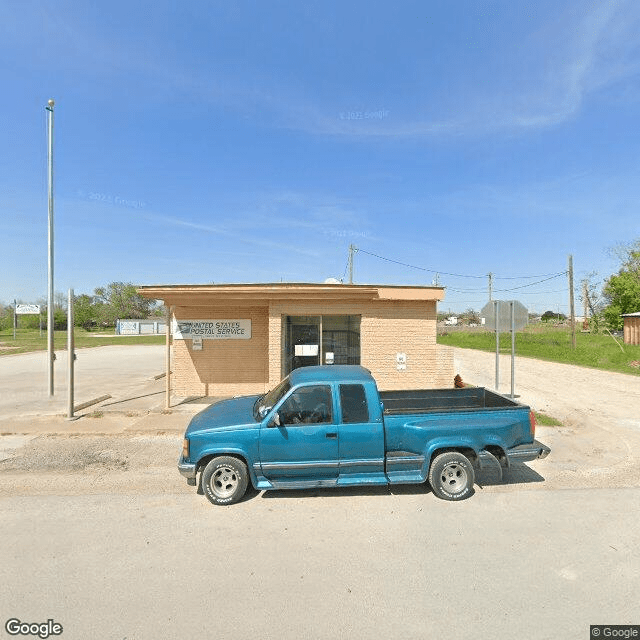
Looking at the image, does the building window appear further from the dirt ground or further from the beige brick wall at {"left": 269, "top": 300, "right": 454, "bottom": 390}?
the dirt ground

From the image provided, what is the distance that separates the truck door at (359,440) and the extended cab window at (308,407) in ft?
0.66

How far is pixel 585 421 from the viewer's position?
8680 mm

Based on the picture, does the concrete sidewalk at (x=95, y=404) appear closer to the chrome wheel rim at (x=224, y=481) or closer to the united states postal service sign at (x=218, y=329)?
the united states postal service sign at (x=218, y=329)

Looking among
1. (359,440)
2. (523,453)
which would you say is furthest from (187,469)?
(523,453)

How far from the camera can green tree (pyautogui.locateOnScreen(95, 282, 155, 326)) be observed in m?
86.8

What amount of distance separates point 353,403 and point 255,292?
5749mm

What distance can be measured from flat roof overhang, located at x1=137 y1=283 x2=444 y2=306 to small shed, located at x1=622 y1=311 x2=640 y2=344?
27.8 metres

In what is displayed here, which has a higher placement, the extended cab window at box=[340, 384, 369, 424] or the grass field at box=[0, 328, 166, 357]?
the extended cab window at box=[340, 384, 369, 424]

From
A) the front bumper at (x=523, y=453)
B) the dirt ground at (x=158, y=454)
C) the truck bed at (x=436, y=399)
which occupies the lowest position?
the dirt ground at (x=158, y=454)

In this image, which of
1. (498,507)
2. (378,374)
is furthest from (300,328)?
(498,507)

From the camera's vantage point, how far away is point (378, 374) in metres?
10.5

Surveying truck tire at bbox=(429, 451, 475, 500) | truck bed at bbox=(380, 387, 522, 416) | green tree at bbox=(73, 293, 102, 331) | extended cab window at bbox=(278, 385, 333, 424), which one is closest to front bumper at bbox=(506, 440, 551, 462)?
truck tire at bbox=(429, 451, 475, 500)

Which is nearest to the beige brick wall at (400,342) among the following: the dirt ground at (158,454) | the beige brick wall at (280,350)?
the beige brick wall at (280,350)

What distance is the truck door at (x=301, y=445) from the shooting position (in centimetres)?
459
